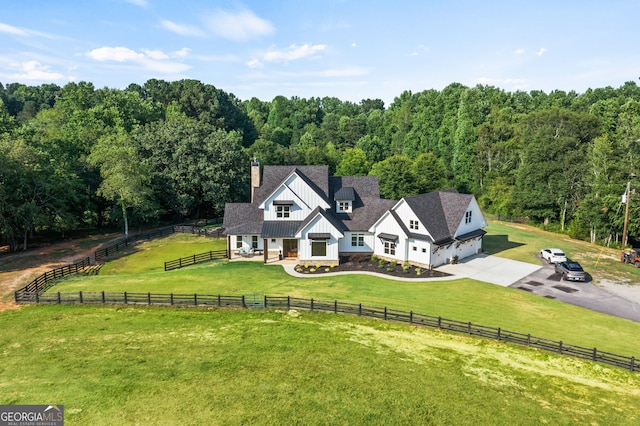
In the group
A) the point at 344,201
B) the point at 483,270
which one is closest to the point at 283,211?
the point at 344,201

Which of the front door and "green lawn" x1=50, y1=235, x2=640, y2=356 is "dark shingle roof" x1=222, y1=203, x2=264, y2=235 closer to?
the front door

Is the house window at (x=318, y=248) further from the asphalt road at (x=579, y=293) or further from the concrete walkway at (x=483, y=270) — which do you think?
the asphalt road at (x=579, y=293)

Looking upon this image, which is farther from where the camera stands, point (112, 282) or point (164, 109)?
point (164, 109)

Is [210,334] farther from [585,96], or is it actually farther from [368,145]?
[585,96]

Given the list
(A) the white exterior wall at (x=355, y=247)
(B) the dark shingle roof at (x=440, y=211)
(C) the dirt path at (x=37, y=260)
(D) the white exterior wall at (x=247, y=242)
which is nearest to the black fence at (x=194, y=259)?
(D) the white exterior wall at (x=247, y=242)

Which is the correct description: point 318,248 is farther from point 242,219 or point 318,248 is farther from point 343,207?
point 242,219

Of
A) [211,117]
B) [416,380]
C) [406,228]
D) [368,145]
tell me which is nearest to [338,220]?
[406,228]
